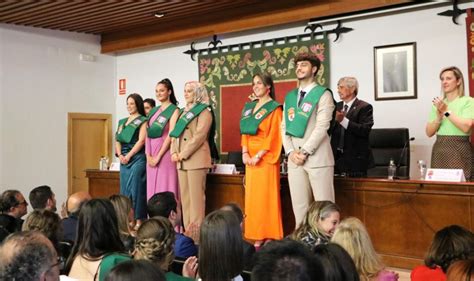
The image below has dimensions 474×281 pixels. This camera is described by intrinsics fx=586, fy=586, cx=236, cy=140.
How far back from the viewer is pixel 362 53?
6.56 m

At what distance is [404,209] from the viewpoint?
4.36m

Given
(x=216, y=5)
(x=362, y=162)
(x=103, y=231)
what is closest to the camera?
(x=103, y=231)

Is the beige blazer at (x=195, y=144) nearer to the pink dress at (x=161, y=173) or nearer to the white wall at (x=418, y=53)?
the pink dress at (x=161, y=173)

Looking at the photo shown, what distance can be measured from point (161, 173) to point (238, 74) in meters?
2.57

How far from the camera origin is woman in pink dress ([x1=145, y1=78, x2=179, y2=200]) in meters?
5.55

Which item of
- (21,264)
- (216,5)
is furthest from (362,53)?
(21,264)

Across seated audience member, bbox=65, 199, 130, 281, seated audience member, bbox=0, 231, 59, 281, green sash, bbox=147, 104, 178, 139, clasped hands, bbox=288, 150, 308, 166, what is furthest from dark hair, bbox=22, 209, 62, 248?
green sash, bbox=147, 104, 178, 139

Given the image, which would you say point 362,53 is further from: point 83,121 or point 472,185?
point 83,121

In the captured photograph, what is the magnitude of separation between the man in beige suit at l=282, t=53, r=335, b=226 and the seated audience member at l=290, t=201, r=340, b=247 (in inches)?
51.0

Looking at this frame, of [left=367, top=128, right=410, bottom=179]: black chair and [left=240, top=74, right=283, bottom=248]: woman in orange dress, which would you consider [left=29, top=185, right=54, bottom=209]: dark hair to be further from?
[left=367, top=128, right=410, bottom=179]: black chair

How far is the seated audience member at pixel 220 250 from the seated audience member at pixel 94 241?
44 cm

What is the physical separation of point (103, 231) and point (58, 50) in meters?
6.70

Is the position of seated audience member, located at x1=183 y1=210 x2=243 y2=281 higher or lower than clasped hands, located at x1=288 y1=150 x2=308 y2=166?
lower

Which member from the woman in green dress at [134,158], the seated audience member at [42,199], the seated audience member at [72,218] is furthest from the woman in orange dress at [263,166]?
the seated audience member at [42,199]
